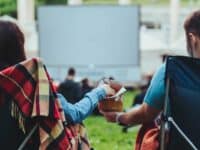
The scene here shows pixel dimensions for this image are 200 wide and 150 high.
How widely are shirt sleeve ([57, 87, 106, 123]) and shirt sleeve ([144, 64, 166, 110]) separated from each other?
0.36 metres

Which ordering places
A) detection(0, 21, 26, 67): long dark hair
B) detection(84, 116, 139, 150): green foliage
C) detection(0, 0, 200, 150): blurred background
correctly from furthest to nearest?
detection(0, 0, 200, 150): blurred background < detection(84, 116, 139, 150): green foliage < detection(0, 21, 26, 67): long dark hair

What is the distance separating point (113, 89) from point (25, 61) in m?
0.94

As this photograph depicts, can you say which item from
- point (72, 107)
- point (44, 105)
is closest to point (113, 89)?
point (72, 107)

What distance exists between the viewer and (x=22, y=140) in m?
4.64

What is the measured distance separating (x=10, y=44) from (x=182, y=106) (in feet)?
3.59

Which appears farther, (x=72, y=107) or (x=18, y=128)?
(x=72, y=107)

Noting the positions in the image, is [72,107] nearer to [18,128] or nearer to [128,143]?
[18,128]

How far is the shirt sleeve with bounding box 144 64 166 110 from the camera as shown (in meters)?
4.94

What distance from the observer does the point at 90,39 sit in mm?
21062

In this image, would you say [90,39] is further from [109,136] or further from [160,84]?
[160,84]

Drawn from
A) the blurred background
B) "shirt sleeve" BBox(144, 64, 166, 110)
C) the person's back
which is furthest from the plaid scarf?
the blurred background

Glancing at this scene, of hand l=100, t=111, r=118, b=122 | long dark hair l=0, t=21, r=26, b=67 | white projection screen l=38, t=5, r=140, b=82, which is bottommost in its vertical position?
white projection screen l=38, t=5, r=140, b=82

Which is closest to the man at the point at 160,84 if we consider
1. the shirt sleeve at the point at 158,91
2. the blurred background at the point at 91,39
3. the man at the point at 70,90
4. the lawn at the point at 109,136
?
the shirt sleeve at the point at 158,91

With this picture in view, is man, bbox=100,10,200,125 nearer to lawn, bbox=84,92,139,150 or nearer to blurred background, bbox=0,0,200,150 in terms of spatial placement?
lawn, bbox=84,92,139,150
